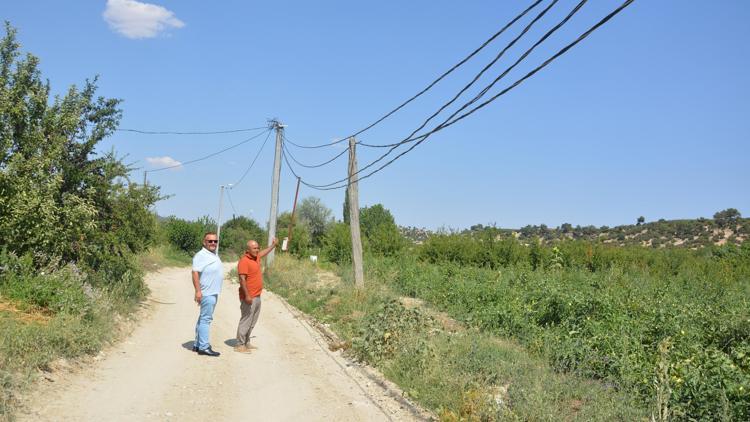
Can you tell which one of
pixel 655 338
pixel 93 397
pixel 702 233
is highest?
pixel 702 233

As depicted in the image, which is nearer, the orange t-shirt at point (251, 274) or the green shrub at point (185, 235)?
the orange t-shirt at point (251, 274)

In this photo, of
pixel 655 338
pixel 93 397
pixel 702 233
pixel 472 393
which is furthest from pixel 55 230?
pixel 702 233

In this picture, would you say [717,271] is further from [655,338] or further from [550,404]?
[550,404]

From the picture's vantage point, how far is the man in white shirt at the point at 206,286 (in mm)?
9539

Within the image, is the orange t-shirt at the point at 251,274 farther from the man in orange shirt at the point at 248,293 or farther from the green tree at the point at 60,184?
the green tree at the point at 60,184

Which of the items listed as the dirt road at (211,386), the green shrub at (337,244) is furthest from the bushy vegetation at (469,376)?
the green shrub at (337,244)

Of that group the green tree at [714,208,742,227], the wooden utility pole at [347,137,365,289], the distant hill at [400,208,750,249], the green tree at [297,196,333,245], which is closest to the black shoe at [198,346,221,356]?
the wooden utility pole at [347,137,365,289]

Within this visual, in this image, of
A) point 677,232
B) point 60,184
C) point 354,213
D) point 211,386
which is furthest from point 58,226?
point 677,232

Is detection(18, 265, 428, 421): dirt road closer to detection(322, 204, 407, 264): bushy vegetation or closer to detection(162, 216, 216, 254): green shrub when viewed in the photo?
detection(322, 204, 407, 264): bushy vegetation

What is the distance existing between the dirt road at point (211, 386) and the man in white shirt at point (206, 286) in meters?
0.25

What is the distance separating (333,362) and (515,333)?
3.54 meters

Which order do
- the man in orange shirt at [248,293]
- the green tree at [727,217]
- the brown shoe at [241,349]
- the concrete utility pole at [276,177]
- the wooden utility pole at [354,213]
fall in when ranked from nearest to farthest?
the brown shoe at [241,349] → the man in orange shirt at [248,293] → the wooden utility pole at [354,213] → the concrete utility pole at [276,177] → the green tree at [727,217]

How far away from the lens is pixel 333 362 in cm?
1024

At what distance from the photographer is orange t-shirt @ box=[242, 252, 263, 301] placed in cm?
1027
